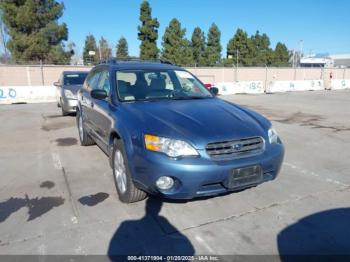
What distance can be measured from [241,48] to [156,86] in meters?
44.2

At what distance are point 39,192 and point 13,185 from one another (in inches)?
22.1

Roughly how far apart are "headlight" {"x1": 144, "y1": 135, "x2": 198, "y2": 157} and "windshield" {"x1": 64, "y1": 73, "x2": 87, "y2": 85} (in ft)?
29.3

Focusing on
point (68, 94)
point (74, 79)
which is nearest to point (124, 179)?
point (68, 94)

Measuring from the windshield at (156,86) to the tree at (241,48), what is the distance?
139ft

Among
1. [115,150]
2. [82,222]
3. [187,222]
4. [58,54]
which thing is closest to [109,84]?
[115,150]

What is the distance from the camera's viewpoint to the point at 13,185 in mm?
4516

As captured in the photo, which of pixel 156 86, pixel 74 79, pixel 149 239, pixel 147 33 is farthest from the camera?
pixel 147 33

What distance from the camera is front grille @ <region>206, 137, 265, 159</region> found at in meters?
3.22

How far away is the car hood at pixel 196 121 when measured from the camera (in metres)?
3.27

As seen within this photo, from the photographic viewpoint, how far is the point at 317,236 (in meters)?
3.12

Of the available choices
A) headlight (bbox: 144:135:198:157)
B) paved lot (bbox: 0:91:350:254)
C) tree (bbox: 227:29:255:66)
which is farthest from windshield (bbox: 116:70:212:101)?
tree (bbox: 227:29:255:66)

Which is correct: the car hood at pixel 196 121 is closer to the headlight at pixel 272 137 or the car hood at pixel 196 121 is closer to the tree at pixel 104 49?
the headlight at pixel 272 137

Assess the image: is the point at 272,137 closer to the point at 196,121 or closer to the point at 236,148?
the point at 236,148

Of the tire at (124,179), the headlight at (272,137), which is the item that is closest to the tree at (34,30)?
the tire at (124,179)
